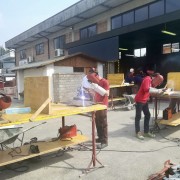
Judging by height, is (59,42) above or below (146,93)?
above

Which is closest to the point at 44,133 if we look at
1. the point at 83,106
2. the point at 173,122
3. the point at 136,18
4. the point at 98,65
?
the point at 83,106

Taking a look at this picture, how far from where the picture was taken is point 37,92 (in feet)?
14.6

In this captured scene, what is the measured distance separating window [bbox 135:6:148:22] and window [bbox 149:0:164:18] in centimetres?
37

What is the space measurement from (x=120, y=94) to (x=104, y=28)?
18.7 ft

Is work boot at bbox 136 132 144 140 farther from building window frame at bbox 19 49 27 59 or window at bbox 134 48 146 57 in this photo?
building window frame at bbox 19 49 27 59

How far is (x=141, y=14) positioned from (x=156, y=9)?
111cm

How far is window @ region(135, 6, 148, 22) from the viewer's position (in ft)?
47.2

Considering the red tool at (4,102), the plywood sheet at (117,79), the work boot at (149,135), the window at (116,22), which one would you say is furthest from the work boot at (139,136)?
→ the window at (116,22)

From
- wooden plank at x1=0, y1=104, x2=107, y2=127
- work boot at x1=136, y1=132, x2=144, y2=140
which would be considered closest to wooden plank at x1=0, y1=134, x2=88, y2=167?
wooden plank at x1=0, y1=104, x2=107, y2=127

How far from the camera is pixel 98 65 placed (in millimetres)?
15562

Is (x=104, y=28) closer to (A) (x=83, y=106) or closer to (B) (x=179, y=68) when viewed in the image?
(B) (x=179, y=68)

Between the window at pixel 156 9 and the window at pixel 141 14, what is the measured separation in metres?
0.37

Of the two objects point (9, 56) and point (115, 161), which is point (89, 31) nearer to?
point (115, 161)

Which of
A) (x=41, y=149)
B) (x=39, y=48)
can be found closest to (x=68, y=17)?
(x=39, y=48)
